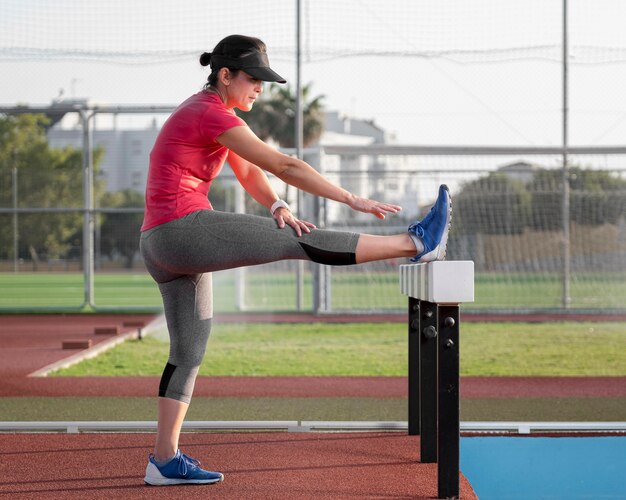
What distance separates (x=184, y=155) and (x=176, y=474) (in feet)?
4.35

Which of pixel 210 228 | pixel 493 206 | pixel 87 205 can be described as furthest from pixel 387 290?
pixel 210 228

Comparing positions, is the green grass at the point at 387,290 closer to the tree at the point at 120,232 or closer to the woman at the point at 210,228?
the tree at the point at 120,232

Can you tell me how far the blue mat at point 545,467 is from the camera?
4.18 m

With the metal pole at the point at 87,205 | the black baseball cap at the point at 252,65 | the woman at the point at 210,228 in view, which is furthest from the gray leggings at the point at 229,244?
the metal pole at the point at 87,205

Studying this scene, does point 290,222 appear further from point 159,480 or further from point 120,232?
point 120,232

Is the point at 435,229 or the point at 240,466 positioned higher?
the point at 435,229

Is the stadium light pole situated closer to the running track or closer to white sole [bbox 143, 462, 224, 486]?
the running track

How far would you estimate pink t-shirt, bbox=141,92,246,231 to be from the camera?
404 cm

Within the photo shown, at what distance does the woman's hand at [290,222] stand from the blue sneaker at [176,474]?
1093 millimetres

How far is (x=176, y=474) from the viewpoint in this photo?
13.9 ft

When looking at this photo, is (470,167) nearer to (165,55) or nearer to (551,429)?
(165,55)

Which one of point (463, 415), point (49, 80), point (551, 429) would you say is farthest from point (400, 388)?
point (49, 80)

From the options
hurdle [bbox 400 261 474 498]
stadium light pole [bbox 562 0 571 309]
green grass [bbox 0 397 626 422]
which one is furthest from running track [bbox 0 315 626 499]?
stadium light pole [bbox 562 0 571 309]

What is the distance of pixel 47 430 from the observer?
5531 mm
